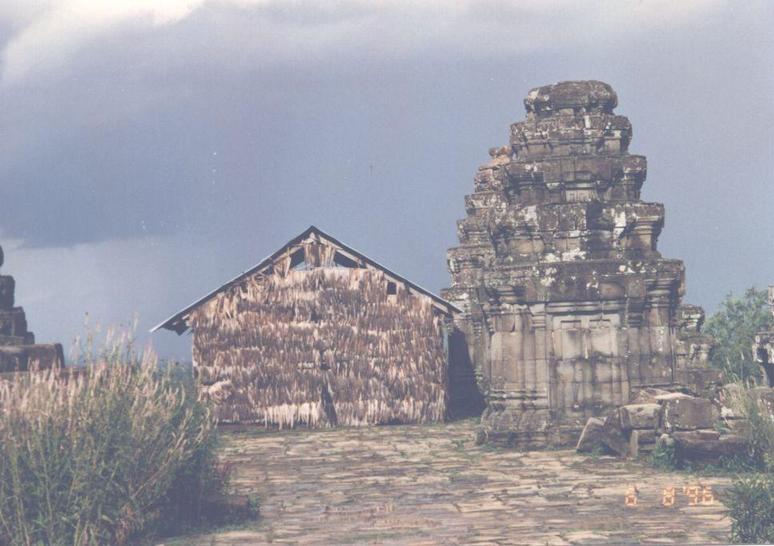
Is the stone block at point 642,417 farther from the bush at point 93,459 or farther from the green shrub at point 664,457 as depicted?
the bush at point 93,459

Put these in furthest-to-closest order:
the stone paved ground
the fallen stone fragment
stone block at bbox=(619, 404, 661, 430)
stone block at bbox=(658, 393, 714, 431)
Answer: stone block at bbox=(619, 404, 661, 430)
stone block at bbox=(658, 393, 714, 431)
the fallen stone fragment
the stone paved ground

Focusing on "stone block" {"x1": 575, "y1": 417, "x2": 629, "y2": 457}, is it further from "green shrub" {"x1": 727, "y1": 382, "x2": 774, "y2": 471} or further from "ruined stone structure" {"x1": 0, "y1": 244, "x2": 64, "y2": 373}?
"ruined stone structure" {"x1": 0, "y1": 244, "x2": 64, "y2": 373}

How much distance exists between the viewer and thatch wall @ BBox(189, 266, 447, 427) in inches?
967

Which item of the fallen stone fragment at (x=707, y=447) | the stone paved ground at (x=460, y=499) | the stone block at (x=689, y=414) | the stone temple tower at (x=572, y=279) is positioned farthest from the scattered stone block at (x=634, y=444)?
the stone temple tower at (x=572, y=279)

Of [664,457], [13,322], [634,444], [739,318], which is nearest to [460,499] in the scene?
[664,457]

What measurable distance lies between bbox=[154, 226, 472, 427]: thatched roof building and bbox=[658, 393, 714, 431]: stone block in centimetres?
1043

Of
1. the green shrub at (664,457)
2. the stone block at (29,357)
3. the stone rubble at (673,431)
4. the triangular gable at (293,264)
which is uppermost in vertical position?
the triangular gable at (293,264)

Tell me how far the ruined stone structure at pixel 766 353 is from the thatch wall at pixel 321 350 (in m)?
7.53

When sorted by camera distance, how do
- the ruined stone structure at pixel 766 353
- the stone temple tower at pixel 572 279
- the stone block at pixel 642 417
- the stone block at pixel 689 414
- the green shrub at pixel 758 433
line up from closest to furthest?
1. the green shrub at pixel 758 433
2. the stone block at pixel 689 414
3. the stone block at pixel 642 417
4. the stone temple tower at pixel 572 279
5. the ruined stone structure at pixel 766 353

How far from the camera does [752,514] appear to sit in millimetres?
9531

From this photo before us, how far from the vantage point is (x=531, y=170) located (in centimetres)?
1850

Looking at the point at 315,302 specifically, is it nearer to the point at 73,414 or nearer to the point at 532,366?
the point at 532,366

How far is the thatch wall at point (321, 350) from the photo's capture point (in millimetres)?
24562
